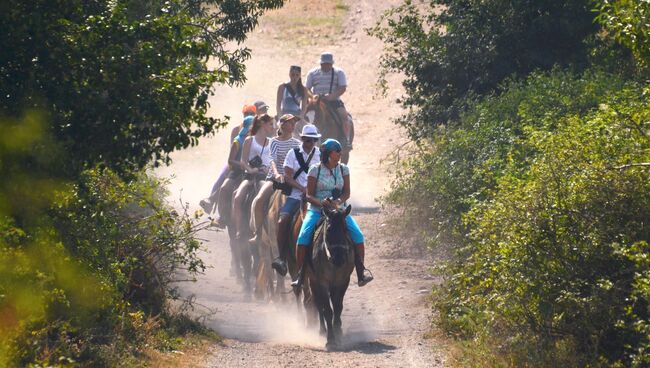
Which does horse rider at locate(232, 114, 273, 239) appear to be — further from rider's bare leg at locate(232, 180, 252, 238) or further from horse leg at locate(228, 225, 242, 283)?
horse leg at locate(228, 225, 242, 283)

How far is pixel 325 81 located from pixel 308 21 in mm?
26518

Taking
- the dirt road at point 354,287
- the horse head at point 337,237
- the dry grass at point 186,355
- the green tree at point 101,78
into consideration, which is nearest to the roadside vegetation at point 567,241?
the dirt road at point 354,287

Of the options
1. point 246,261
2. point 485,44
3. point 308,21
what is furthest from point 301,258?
point 308,21

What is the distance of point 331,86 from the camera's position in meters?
21.2

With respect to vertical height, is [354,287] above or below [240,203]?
below

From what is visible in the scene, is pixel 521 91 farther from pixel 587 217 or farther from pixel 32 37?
pixel 32 37

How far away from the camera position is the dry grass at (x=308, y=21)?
4525 centimetres

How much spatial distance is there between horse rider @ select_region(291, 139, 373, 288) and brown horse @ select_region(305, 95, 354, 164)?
739cm

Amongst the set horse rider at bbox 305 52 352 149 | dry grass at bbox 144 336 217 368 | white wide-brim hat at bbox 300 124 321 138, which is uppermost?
horse rider at bbox 305 52 352 149

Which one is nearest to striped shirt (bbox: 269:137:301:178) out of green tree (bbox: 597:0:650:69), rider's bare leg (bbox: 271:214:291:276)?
rider's bare leg (bbox: 271:214:291:276)

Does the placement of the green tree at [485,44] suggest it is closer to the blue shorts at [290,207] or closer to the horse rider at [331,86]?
the horse rider at [331,86]

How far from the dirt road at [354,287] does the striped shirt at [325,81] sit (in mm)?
2736

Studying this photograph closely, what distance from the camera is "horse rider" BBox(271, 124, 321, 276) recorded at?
46.3 feet

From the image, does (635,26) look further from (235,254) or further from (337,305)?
(235,254)
